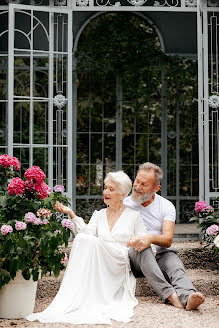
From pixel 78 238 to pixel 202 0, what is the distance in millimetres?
2954

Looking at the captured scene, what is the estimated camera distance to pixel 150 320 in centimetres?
387

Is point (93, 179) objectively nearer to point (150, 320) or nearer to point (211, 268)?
point (211, 268)

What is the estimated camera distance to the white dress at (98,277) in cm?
388

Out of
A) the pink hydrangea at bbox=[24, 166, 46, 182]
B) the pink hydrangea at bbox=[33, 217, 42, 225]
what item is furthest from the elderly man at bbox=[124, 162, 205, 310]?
the pink hydrangea at bbox=[24, 166, 46, 182]

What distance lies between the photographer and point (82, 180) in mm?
7918

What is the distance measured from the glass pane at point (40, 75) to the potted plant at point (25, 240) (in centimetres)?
364

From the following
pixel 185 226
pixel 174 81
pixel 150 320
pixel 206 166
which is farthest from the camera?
pixel 174 81

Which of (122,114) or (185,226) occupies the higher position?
(122,114)

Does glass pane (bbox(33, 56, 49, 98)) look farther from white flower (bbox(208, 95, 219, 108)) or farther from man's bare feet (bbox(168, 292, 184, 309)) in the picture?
man's bare feet (bbox(168, 292, 184, 309))

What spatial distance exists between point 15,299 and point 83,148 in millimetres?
4219

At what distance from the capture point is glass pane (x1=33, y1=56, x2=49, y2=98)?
753cm

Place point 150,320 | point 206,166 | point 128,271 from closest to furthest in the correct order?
point 150,320
point 128,271
point 206,166

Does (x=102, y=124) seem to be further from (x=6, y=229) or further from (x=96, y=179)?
(x=6, y=229)

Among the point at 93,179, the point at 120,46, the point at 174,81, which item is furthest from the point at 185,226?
the point at 120,46
